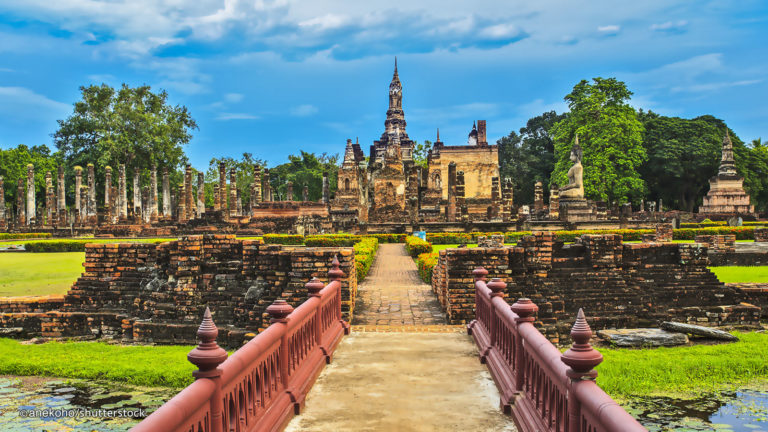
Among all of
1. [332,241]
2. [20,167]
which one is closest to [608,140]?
[332,241]

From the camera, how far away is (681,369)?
22.6ft

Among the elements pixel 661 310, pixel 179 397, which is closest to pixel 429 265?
pixel 661 310

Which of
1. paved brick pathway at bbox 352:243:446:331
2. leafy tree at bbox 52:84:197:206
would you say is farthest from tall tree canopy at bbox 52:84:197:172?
paved brick pathway at bbox 352:243:446:331

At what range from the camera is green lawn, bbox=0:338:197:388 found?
705 centimetres

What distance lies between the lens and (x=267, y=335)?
4.46 meters

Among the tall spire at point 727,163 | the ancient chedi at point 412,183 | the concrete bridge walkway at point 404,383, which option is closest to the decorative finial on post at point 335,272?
the concrete bridge walkway at point 404,383

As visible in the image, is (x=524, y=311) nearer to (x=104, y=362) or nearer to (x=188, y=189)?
(x=104, y=362)

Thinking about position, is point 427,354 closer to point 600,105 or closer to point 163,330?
point 163,330

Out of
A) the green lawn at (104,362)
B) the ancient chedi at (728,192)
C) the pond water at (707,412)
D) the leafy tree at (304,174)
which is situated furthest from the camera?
the leafy tree at (304,174)

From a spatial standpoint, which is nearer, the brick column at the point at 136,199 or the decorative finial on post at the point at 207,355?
the decorative finial on post at the point at 207,355

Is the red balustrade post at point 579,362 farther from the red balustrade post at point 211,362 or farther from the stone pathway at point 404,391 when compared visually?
the red balustrade post at point 211,362

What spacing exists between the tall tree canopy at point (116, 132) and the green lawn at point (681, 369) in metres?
51.4

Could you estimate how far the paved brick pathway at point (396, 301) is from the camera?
962cm

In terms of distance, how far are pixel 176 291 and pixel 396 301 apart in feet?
14.1
